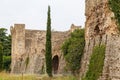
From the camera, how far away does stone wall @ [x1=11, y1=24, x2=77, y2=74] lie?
148ft

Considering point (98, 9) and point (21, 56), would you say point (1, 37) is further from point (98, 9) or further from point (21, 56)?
point (98, 9)

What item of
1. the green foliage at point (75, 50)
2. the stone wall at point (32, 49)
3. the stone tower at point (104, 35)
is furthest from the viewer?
the stone wall at point (32, 49)

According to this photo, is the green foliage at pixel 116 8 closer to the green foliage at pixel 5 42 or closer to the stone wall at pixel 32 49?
the stone wall at pixel 32 49

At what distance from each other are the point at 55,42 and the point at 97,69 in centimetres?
2021

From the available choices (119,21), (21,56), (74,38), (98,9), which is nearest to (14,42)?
(21,56)

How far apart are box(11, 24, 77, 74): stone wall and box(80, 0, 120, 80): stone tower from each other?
11672mm

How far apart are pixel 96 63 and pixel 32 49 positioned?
23991 millimetres

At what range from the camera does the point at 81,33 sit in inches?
1401

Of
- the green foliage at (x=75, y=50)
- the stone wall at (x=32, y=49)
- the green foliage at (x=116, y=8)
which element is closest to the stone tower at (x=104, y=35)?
the green foliage at (x=116, y=8)

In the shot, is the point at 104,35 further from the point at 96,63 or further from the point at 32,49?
the point at 32,49

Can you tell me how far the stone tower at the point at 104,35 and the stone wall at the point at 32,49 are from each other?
38.3ft

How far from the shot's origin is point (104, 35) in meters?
25.8

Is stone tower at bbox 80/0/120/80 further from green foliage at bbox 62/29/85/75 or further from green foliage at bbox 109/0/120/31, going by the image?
green foliage at bbox 62/29/85/75

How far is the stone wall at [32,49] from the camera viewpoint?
45.1 m
